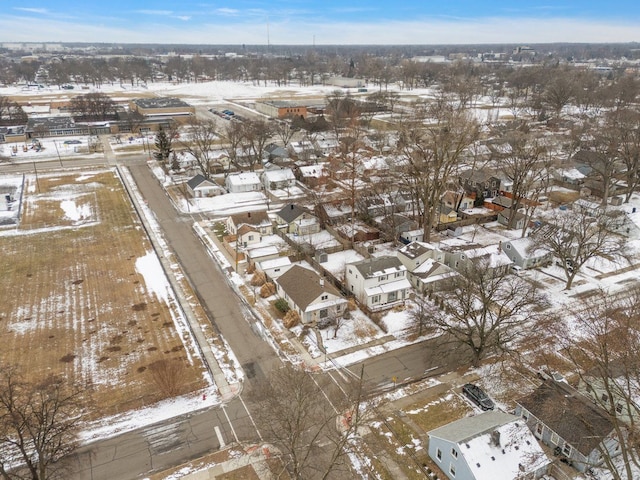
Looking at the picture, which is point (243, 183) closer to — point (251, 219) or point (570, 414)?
point (251, 219)

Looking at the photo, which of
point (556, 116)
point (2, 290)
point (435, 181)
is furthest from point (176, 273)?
point (556, 116)

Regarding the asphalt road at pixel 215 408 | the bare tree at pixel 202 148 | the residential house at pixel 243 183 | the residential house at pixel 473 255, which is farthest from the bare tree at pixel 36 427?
the bare tree at pixel 202 148

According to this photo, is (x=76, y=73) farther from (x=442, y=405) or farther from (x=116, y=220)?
(x=442, y=405)

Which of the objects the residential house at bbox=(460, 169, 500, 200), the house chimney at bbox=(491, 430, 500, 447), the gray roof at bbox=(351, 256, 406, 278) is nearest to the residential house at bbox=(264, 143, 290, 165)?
the residential house at bbox=(460, 169, 500, 200)

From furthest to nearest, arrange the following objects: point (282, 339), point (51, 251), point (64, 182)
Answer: point (64, 182), point (51, 251), point (282, 339)

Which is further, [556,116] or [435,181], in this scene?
[556,116]

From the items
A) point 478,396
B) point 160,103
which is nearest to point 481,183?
point 478,396
